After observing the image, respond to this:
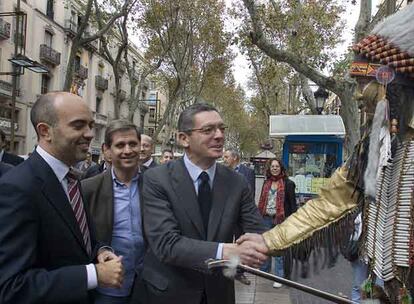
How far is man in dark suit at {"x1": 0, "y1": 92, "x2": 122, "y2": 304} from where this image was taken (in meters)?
1.89

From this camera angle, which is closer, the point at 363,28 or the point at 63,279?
the point at 63,279

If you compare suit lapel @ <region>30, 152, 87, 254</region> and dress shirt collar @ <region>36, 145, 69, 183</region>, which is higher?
dress shirt collar @ <region>36, 145, 69, 183</region>

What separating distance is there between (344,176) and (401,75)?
534 mm

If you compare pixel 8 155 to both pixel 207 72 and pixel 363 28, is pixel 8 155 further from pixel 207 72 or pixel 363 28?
pixel 207 72

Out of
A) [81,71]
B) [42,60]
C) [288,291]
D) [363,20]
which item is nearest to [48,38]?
[42,60]

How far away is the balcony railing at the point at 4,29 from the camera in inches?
1101

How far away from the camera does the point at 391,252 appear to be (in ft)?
6.44

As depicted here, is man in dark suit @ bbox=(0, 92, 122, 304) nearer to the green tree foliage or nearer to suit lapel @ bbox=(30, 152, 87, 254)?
suit lapel @ bbox=(30, 152, 87, 254)

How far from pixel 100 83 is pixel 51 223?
1736 inches

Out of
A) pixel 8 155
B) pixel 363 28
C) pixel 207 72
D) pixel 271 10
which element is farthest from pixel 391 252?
pixel 207 72

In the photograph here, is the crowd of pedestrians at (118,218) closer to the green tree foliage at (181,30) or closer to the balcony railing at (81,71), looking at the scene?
the green tree foliage at (181,30)

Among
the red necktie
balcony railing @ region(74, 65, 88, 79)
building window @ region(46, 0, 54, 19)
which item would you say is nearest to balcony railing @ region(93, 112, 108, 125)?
balcony railing @ region(74, 65, 88, 79)

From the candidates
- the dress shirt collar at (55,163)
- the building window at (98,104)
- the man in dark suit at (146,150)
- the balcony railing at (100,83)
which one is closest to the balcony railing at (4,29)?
the balcony railing at (100,83)

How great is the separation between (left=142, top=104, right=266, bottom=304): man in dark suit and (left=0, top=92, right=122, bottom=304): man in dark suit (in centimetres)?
37
